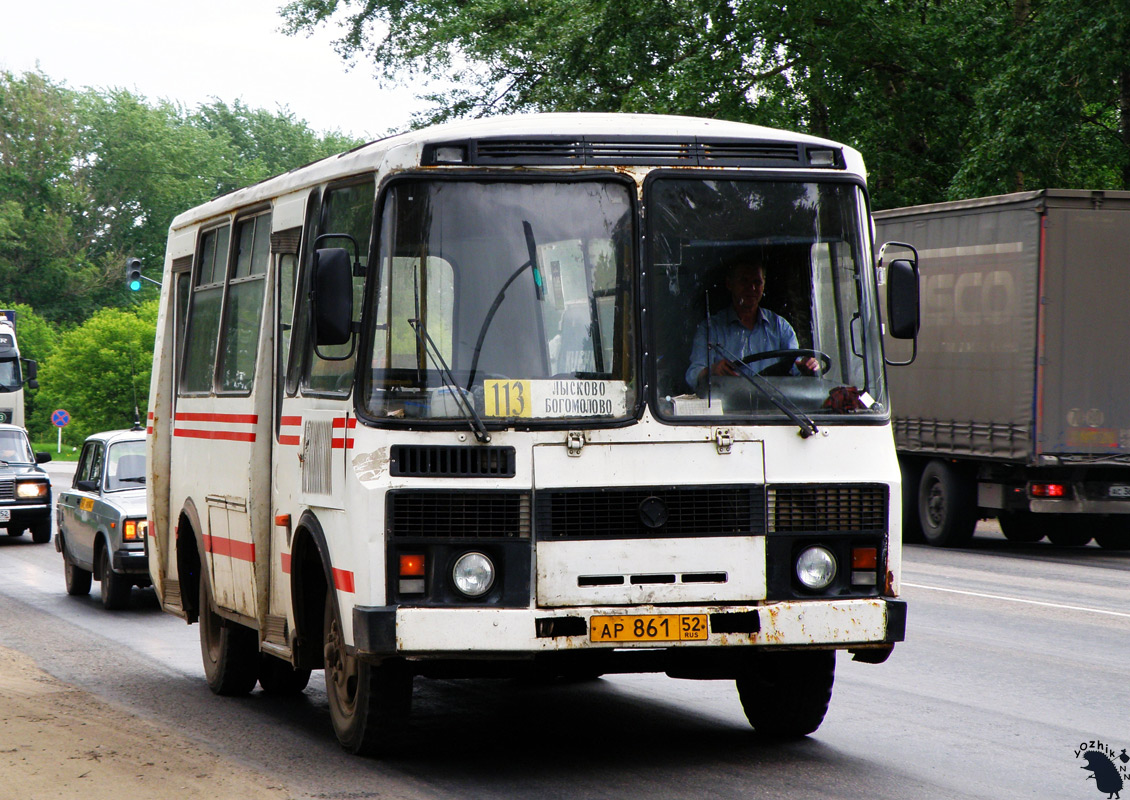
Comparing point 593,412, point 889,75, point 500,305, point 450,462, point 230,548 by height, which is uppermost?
point 889,75

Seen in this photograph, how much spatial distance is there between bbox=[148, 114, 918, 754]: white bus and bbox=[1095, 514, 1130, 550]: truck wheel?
14784mm

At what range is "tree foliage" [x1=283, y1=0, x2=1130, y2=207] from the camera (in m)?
25.5

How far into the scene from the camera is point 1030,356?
18844 millimetres

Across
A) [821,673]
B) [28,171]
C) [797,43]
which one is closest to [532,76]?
[797,43]

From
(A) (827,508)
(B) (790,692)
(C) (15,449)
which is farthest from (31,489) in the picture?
(A) (827,508)

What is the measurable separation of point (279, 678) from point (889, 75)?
938 inches

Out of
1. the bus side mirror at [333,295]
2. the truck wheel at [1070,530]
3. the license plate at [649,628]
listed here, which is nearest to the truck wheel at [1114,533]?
the truck wheel at [1070,530]

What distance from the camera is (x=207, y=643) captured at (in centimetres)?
1030

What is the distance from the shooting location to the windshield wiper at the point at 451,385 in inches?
272

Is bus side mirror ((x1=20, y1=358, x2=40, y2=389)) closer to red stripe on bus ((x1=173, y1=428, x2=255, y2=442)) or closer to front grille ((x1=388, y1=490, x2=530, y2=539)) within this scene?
red stripe on bus ((x1=173, y1=428, x2=255, y2=442))

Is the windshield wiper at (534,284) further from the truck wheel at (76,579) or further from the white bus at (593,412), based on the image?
the truck wheel at (76,579)

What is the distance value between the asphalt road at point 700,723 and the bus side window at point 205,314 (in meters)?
1.88

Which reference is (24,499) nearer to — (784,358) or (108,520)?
(108,520)

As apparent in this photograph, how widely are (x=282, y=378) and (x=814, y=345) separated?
108 inches
